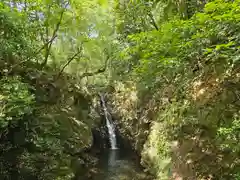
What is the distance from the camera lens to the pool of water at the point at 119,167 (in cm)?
1052

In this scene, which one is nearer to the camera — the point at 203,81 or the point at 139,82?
the point at 203,81

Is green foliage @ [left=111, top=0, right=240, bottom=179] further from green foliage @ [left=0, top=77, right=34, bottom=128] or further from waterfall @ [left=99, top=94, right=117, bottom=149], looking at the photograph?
waterfall @ [left=99, top=94, right=117, bottom=149]

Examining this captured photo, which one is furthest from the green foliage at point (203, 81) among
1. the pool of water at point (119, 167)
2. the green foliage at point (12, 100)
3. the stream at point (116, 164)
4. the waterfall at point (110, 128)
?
the waterfall at point (110, 128)

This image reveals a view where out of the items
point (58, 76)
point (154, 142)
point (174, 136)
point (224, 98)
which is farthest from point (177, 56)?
point (58, 76)

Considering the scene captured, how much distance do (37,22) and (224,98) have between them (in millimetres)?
7658

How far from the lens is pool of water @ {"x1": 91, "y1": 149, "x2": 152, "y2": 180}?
10523 mm

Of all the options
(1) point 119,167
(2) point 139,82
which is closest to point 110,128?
(1) point 119,167

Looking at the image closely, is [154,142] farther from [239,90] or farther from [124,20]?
[124,20]

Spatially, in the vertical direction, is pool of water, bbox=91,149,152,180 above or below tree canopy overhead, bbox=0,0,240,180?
below

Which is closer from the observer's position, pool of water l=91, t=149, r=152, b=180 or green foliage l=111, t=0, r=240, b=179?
green foliage l=111, t=0, r=240, b=179

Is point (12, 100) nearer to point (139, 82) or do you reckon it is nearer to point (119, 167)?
point (139, 82)

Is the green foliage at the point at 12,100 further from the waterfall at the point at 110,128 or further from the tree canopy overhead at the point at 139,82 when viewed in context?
the waterfall at the point at 110,128

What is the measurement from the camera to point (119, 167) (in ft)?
40.4

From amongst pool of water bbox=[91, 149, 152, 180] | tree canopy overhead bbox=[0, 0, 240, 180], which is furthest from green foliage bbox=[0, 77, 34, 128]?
pool of water bbox=[91, 149, 152, 180]
